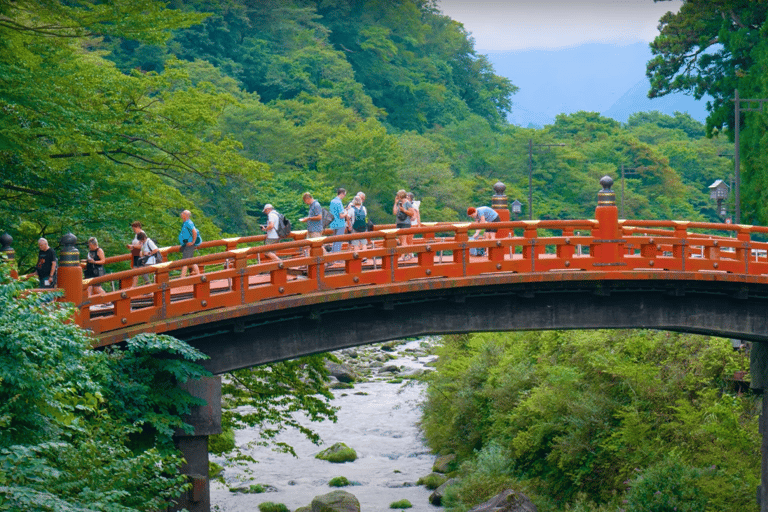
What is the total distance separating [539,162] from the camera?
65.7 m

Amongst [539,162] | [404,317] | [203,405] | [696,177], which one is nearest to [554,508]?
[404,317]

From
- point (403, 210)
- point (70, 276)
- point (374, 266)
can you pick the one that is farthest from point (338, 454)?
point (70, 276)

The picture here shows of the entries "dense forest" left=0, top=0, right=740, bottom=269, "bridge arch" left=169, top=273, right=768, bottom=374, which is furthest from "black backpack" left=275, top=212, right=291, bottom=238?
"dense forest" left=0, top=0, right=740, bottom=269

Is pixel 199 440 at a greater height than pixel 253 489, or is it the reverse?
pixel 199 440

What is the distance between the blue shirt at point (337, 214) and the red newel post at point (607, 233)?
4.86m

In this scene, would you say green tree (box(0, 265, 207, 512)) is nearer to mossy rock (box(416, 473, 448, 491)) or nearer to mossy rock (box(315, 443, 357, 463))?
mossy rock (box(416, 473, 448, 491))

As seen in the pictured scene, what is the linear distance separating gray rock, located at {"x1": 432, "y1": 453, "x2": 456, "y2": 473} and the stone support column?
1405 centimetres

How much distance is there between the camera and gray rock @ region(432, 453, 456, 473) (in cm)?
2934

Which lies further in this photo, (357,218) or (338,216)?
(357,218)

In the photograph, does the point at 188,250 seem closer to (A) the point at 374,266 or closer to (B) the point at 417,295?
(A) the point at 374,266

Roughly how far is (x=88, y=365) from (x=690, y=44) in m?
37.6

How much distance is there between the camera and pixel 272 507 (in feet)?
84.6

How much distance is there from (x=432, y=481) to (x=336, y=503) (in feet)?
14.0

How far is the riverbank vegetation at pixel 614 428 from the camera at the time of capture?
22.3m
